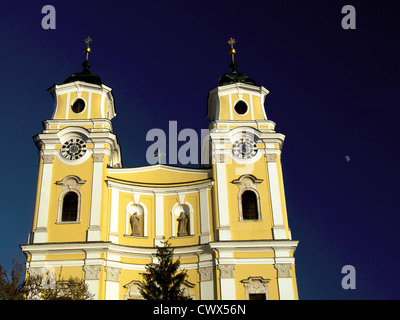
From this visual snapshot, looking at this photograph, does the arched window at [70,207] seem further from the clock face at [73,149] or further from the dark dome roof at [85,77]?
the dark dome roof at [85,77]

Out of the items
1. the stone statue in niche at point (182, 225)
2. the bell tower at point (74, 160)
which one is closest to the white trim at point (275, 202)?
the stone statue in niche at point (182, 225)

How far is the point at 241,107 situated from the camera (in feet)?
94.1

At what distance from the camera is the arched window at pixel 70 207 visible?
2492 centimetres

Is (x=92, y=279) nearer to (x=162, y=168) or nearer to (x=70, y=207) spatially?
(x=70, y=207)

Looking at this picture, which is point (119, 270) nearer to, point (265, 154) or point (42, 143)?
point (42, 143)

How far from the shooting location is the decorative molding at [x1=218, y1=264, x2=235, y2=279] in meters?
23.7

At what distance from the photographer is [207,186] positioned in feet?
86.6

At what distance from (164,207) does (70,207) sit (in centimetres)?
493

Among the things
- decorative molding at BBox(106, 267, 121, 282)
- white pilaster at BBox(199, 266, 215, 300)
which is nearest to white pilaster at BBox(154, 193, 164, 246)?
decorative molding at BBox(106, 267, 121, 282)

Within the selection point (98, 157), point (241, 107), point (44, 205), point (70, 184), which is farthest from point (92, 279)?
point (241, 107)

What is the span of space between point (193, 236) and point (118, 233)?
388cm

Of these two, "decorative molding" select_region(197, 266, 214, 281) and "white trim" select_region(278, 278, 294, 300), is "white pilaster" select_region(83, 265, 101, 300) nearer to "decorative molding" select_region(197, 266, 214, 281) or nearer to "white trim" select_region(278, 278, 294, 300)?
"decorative molding" select_region(197, 266, 214, 281)
